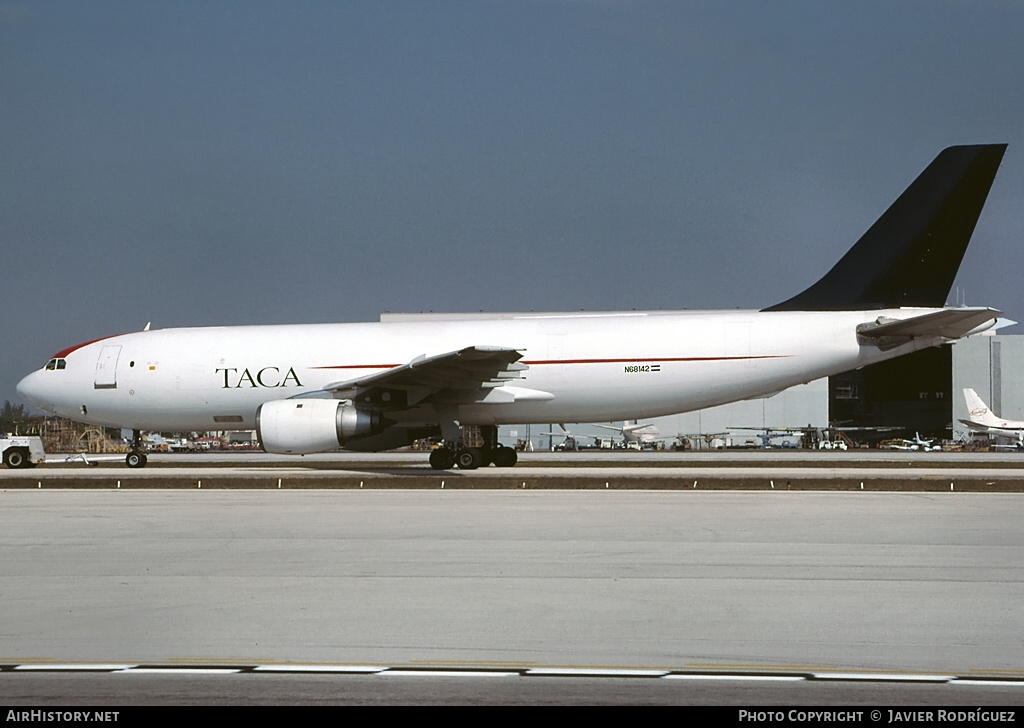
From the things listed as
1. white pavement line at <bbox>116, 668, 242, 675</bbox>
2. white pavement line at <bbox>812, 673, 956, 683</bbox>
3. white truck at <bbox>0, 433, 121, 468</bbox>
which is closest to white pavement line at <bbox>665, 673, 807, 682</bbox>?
white pavement line at <bbox>812, 673, 956, 683</bbox>

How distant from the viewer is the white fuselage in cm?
2289

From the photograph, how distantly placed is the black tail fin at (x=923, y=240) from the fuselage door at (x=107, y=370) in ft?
58.0

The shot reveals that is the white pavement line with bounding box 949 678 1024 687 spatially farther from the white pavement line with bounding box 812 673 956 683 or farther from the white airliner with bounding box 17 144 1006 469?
the white airliner with bounding box 17 144 1006 469

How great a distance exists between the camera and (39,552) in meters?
9.66

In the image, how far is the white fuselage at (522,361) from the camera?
2289 cm

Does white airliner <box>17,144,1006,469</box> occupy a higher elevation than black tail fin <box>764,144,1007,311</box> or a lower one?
lower

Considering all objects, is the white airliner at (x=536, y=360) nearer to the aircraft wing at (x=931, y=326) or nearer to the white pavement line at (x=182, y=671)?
the aircraft wing at (x=931, y=326)

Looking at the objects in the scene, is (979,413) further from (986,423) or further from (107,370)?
(107,370)

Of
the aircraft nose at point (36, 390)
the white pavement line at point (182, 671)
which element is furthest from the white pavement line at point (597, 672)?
the aircraft nose at point (36, 390)

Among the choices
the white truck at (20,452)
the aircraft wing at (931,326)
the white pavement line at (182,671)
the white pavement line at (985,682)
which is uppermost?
the aircraft wing at (931,326)

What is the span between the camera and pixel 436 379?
22031mm

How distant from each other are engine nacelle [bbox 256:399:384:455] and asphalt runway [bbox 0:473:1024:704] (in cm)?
777

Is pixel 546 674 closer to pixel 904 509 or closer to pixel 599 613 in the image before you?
pixel 599 613

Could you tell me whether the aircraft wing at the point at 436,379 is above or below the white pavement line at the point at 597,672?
above
